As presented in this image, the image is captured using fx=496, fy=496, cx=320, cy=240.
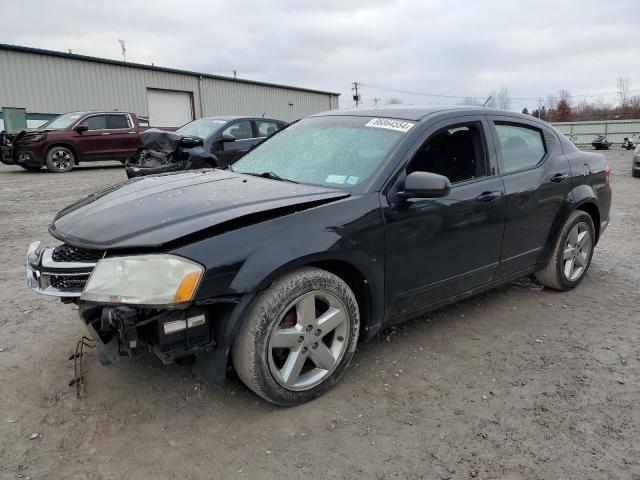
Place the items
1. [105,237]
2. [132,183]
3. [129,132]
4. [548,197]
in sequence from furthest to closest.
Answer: [129,132]
[548,197]
[132,183]
[105,237]

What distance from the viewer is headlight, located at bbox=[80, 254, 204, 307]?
219 centimetres

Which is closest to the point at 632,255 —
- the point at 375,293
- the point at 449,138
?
the point at 449,138

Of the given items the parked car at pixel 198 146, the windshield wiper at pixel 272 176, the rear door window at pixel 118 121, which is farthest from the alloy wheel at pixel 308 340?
the rear door window at pixel 118 121

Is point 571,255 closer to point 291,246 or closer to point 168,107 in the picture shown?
point 291,246

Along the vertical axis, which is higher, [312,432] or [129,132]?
[129,132]

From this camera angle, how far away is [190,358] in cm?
246

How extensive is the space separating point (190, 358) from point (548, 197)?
9.98ft

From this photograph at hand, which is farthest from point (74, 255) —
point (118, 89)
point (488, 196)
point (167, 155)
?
point (118, 89)

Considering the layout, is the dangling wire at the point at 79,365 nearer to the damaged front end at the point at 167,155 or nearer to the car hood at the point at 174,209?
the car hood at the point at 174,209

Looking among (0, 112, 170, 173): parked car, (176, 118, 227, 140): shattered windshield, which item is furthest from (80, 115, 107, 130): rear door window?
(176, 118, 227, 140): shattered windshield

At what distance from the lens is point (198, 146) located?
940 centimetres

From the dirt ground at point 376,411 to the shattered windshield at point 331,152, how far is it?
1.20 meters

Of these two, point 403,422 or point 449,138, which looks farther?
point 449,138

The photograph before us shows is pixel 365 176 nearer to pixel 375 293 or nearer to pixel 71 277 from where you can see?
pixel 375 293
